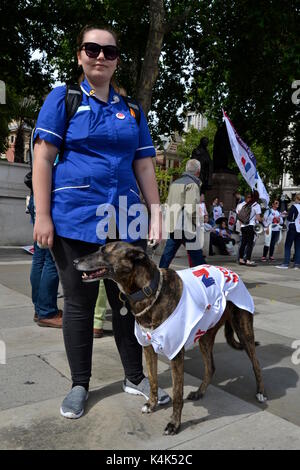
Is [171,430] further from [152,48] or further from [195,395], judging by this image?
[152,48]

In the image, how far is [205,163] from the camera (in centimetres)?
1528

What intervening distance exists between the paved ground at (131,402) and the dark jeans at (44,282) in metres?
0.24

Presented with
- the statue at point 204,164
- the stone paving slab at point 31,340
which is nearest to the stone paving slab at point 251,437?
the stone paving slab at point 31,340

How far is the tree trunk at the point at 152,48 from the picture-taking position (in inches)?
492

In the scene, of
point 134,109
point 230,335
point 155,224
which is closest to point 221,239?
point 230,335

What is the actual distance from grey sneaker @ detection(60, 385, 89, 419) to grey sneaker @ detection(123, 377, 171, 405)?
36 cm

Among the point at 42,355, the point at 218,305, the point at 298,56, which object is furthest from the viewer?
the point at 298,56

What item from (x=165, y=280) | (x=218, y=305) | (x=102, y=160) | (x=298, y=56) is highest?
(x=298, y=56)

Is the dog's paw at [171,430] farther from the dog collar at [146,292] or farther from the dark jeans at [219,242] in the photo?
the dark jeans at [219,242]

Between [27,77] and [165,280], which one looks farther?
[27,77]

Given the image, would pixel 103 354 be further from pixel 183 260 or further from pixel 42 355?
pixel 183 260

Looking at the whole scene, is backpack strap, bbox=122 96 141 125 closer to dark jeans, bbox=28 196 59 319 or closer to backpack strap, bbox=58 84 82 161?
backpack strap, bbox=58 84 82 161

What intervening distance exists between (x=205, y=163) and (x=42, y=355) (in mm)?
12320
